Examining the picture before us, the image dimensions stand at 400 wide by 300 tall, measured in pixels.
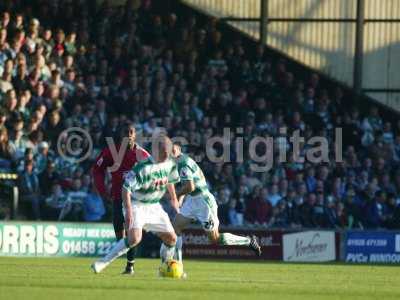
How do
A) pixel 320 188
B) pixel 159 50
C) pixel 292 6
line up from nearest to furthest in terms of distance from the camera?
1. pixel 320 188
2. pixel 159 50
3. pixel 292 6

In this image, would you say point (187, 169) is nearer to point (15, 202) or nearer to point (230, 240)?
point (230, 240)

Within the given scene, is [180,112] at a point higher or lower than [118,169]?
higher

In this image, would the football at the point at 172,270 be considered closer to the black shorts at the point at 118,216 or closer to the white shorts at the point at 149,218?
the white shorts at the point at 149,218

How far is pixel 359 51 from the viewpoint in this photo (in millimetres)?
34531

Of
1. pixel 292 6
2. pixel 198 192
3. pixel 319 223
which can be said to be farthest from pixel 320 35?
pixel 198 192

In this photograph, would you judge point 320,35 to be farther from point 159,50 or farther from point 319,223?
point 319,223

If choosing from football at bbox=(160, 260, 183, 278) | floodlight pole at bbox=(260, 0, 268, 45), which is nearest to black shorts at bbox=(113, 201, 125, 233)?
football at bbox=(160, 260, 183, 278)

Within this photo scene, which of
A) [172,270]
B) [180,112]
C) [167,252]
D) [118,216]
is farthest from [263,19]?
[167,252]

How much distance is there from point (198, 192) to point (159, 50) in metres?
11.9

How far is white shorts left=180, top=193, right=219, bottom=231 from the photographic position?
19.7 metres

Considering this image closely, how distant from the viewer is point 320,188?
29109 mm

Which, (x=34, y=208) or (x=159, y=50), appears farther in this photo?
(x=159, y=50)

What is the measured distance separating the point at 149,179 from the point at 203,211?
3.03 meters

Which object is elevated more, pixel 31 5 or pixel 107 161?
pixel 31 5
